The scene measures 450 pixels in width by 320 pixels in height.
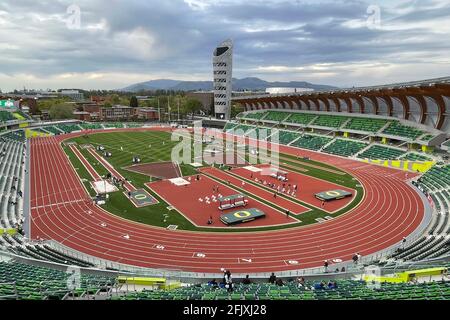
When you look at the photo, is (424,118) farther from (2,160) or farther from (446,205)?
(2,160)

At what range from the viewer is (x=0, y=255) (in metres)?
20.1

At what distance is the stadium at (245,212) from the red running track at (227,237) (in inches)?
5.7

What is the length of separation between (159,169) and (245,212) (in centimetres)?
2129

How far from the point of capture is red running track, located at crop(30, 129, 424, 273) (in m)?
22.8

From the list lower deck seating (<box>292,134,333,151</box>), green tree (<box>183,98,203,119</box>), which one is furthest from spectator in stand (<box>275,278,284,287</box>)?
green tree (<box>183,98,203,119</box>)

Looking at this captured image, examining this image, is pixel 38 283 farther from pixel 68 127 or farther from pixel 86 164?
pixel 68 127

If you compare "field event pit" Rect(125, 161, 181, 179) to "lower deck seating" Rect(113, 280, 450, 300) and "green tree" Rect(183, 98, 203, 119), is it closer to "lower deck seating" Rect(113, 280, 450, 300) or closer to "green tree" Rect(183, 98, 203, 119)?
"lower deck seating" Rect(113, 280, 450, 300)

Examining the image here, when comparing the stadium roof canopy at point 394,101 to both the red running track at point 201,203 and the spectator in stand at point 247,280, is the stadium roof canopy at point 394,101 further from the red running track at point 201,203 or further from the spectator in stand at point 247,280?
the spectator in stand at point 247,280

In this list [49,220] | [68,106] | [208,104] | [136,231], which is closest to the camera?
[136,231]

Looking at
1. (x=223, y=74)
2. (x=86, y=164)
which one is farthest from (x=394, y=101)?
(x=223, y=74)

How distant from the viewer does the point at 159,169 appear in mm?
47688

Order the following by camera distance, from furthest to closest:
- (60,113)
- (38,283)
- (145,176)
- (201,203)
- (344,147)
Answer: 1. (60,113)
2. (344,147)
3. (145,176)
4. (201,203)
5. (38,283)
